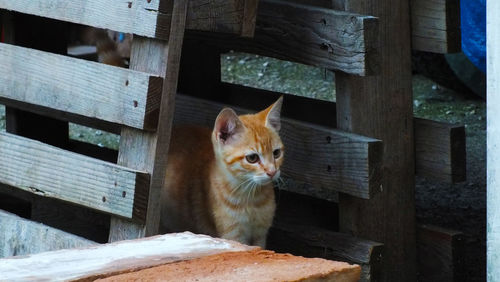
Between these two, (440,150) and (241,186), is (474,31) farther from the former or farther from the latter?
(241,186)

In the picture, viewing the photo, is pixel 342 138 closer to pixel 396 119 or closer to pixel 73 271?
pixel 396 119

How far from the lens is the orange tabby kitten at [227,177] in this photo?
174 inches

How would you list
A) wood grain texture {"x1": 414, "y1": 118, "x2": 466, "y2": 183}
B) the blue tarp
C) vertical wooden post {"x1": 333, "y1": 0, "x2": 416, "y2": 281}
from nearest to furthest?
vertical wooden post {"x1": 333, "y1": 0, "x2": 416, "y2": 281}
wood grain texture {"x1": 414, "y1": 118, "x2": 466, "y2": 183}
the blue tarp

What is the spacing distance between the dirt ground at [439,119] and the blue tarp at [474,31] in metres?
0.95

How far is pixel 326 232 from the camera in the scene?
4660 millimetres

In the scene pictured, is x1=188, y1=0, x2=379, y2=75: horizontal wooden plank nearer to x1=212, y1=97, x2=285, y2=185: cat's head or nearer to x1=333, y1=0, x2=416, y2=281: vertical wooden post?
x1=333, y1=0, x2=416, y2=281: vertical wooden post

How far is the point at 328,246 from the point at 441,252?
24.2 inches

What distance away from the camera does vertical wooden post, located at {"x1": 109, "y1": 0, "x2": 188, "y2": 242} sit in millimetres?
3912

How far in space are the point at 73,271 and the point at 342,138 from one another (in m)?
1.98

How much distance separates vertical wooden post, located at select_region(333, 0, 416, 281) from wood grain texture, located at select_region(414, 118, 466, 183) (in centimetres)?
5

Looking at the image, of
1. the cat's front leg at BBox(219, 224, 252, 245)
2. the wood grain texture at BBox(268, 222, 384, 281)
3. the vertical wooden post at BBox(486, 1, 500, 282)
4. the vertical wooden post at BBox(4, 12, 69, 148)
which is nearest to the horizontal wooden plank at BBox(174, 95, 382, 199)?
the wood grain texture at BBox(268, 222, 384, 281)

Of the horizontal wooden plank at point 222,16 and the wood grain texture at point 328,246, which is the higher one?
the horizontal wooden plank at point 222,16

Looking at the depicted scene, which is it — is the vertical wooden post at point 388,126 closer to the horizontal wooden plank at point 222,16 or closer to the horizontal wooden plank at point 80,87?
the horizontal wooden plank at point 222,16

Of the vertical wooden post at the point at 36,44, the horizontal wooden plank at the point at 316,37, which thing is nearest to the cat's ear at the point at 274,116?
the horizontal wooden plank at the point at 316,37
